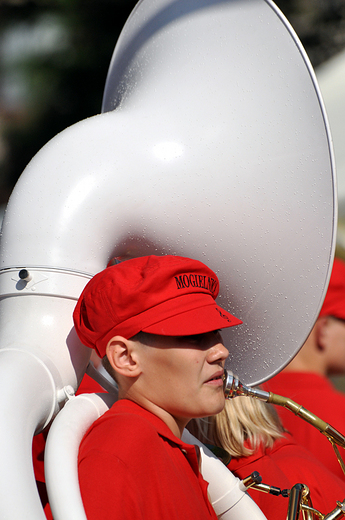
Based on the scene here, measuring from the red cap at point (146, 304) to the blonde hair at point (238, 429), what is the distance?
1.25 feet

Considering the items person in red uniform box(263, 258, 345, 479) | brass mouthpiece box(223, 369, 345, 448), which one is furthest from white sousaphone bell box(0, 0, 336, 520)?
person in red uniform box(263, 258, 345, 479)

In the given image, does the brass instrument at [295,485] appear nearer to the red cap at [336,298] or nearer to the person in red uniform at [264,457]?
the person in red uniform at [264,457]

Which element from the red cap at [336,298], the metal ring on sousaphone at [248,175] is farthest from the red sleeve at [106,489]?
the red cap at [336,298]

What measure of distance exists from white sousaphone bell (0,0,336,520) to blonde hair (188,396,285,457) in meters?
0.14

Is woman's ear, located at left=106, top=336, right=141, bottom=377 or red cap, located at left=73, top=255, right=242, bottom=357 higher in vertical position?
red cap, located at left=73, top=255, right=242, bottom=357

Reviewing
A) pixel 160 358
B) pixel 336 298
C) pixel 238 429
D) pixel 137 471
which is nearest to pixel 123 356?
pixel 160 358

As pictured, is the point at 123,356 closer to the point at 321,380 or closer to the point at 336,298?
the point at 321,380

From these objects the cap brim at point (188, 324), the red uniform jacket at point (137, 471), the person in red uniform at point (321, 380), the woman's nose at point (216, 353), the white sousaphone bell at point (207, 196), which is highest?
the white sousaphone bell at point (207, 196)

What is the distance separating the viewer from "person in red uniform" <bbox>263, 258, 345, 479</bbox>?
1.56 metres

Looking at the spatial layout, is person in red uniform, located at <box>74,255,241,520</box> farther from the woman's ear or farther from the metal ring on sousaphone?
the metal ring on sousaphone

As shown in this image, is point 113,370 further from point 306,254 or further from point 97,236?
point 306,254

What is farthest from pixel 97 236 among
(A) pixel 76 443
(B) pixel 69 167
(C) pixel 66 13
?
(C) pixel 66 13

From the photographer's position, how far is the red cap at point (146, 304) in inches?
30.7

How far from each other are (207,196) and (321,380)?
47.1 inches
